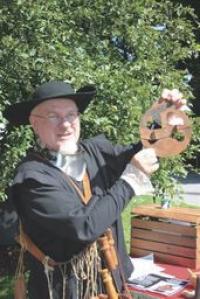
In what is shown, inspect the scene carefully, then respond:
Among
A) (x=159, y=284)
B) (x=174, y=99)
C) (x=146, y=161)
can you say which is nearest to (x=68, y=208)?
(x=146, y=161)

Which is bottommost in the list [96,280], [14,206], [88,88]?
[96,280]

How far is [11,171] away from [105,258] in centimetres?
180

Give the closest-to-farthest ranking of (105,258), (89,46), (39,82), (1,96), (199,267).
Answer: (105,258) < (199,267) < (1,96) < (39,82) < (89,46)

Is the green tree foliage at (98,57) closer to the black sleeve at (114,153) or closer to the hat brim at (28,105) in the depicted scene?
the hat brim at (28,105)

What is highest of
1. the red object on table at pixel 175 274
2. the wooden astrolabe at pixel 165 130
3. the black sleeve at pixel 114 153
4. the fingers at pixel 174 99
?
the fingers at pixel 174 99

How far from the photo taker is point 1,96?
12.4 feet

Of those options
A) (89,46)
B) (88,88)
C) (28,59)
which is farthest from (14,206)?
(89,46)

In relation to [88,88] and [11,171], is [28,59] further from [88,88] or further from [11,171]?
[88,88]

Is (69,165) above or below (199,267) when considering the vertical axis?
above

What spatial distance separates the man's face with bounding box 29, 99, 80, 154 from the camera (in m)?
2.33

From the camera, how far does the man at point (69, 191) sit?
2105 millimetres

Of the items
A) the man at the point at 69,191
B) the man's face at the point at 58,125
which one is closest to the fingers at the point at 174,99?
the man at the point at 69,191

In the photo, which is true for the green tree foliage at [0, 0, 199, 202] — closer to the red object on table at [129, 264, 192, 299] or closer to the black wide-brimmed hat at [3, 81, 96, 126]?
the red object on table at [129, 264, 192, 299]

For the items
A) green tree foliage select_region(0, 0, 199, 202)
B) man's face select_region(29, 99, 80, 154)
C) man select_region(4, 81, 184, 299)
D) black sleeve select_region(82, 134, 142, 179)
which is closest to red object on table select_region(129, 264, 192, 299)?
man select_region(4, 81, 184, 299)
